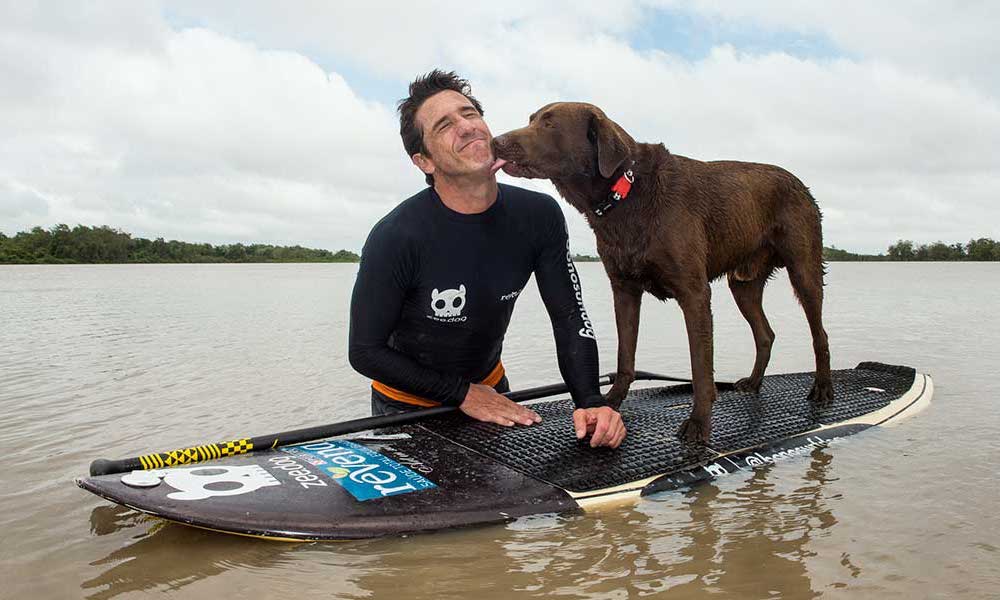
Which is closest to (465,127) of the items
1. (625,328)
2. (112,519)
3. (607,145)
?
(607,145)

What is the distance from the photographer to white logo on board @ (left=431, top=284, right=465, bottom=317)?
4.23 meters

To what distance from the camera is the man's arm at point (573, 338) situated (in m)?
3.98

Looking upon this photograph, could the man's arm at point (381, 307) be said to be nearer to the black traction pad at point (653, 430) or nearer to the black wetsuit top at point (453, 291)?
the black wetsuit top at point (453, 291)

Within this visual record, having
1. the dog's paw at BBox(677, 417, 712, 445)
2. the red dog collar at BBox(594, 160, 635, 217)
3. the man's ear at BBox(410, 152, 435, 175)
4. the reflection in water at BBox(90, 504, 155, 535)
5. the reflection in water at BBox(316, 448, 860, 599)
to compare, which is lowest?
the reflection in water at BBox(90, 504, 155, 535)

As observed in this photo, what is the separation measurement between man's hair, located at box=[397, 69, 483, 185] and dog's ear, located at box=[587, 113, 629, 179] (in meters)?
0.82

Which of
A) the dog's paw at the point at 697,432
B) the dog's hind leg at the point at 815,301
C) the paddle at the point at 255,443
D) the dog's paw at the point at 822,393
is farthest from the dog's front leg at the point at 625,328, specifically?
the dog's paw at the point at 822,393

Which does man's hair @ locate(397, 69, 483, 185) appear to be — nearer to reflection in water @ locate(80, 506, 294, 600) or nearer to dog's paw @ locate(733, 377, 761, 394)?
reflection in water @ locate(80, 506, 294, 600)

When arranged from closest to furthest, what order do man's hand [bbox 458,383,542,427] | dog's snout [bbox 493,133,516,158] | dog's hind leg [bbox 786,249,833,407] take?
dog's snout [bbox 493,133,516,158] < man's hand [bbox 458,383,542,427] < dog's hind leg [bbox 786,249,833,407]

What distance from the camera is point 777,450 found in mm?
4379

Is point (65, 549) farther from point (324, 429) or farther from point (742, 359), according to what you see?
point (742, 359)

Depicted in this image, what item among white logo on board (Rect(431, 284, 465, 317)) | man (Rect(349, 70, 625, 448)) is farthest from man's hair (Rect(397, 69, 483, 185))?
white logo on board (Rect(431, 284, 465, 317))

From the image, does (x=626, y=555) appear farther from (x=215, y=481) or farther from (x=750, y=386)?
(x=750, y=386)

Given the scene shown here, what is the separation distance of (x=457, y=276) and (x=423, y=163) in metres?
0.76

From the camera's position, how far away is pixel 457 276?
4.21 meters
